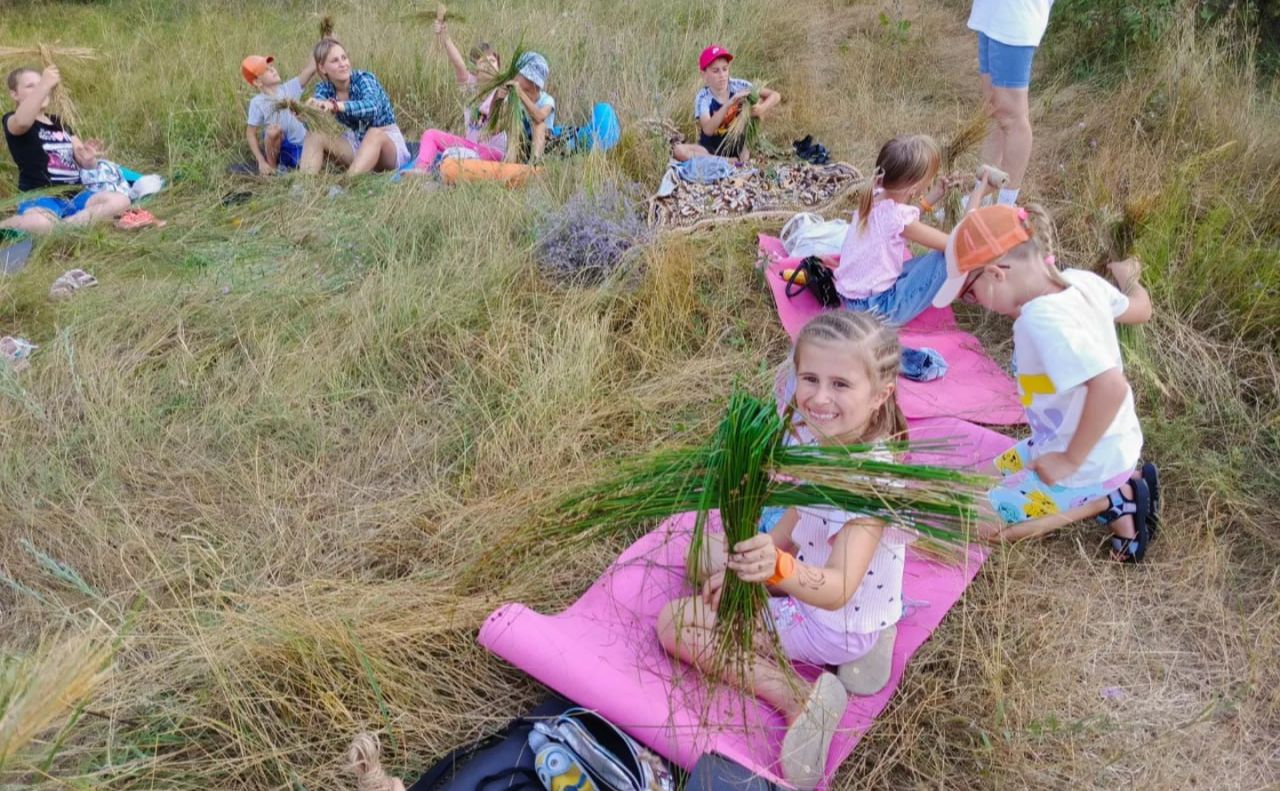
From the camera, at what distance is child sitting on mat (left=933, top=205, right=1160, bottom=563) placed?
7.53ft

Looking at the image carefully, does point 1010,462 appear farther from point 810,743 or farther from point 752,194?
point 752,194

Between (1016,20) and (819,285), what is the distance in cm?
144

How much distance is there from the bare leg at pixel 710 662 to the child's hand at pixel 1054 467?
893 millimetres

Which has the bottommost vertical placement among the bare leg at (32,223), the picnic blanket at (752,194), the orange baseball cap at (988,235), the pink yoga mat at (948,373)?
the pink yoga mat at (948,373)

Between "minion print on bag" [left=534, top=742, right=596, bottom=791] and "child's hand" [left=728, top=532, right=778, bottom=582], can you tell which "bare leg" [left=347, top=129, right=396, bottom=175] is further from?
"child's hand" [left=728, top=532, right=778, bottom=582]

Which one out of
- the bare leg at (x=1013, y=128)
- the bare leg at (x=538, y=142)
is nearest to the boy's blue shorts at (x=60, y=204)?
the bare leg at (x=538, y=142)

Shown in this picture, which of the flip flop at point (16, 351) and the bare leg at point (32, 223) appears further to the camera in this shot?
the bare leg at point (32, 223)

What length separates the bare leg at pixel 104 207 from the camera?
4781 millimetres

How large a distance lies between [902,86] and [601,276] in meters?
3.22

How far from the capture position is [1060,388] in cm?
Answer: 231

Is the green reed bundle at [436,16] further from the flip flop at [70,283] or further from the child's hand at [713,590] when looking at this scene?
the child's hand at [713,590]

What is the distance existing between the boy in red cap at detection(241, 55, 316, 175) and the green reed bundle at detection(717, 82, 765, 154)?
103 inches

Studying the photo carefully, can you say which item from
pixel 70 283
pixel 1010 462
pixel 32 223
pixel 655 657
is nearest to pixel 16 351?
pixel 70 283

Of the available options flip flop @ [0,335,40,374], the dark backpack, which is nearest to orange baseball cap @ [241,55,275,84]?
flip flop @ [0,335,40,374]
